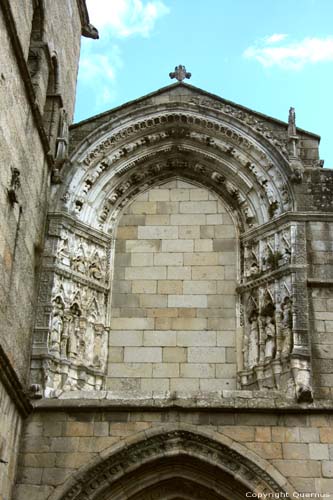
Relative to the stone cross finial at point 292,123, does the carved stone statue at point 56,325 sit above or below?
below

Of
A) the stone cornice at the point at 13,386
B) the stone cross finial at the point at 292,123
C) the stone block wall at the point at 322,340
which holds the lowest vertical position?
the stone cornice at the point at 13,386

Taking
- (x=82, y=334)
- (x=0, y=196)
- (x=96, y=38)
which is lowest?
(x=82, y=334)

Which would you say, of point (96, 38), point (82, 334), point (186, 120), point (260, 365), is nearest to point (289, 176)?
point (186, 120)

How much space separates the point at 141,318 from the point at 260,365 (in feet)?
6.03

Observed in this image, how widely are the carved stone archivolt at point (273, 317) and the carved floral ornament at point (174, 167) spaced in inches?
22.3

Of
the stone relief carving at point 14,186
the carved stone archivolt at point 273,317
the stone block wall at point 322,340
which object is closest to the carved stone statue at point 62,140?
the stone relief carving at point 14,186

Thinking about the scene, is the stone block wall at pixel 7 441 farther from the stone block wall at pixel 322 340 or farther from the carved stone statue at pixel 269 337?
the stone block wall at pixel 322 340

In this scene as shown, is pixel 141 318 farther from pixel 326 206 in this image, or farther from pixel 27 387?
pixel 326 206

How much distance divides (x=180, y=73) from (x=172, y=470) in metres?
6.25

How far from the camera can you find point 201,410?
10047mm

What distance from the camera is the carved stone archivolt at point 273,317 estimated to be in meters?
10.3

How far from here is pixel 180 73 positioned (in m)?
13.0

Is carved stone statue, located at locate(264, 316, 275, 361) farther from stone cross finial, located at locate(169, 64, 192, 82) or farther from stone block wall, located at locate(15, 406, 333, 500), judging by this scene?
stone cross finial, located at locate(169, 64, 192, 82)

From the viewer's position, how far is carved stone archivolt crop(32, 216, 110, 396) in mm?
10578
